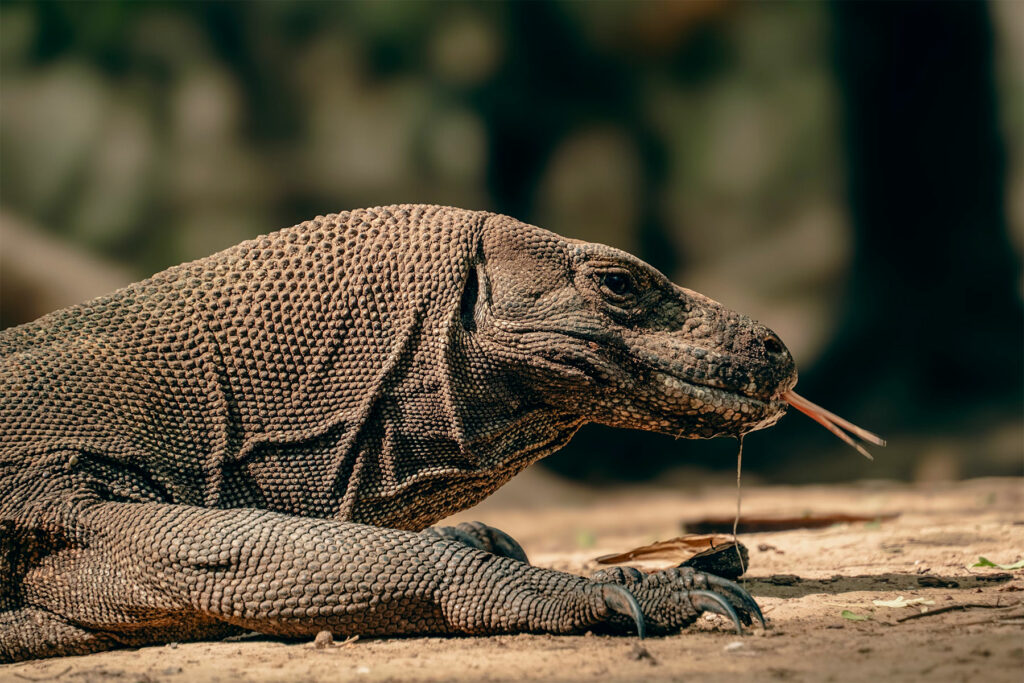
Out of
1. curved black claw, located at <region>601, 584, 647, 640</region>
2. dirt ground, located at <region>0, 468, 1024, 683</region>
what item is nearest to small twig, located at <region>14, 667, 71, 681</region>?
dirt ground, located at <region>0, 468, 1024, 683</region>

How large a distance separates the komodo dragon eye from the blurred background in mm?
8216

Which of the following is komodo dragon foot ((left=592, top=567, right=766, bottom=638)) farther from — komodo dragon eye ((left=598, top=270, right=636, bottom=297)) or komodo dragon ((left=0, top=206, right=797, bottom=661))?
komodo dragon eye ((left=598, top=270, right=636, bottom=297))

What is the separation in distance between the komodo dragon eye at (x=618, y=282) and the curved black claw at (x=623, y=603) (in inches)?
57.2

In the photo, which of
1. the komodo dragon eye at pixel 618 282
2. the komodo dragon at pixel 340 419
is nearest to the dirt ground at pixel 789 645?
the komodo dragon at pixel 340 419

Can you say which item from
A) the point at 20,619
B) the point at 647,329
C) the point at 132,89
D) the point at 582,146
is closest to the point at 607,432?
the point at 582,146

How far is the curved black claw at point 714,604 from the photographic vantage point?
3.40m

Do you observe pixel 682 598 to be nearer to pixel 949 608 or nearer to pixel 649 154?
pixel 949 608

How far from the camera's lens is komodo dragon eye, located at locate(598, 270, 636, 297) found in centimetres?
439

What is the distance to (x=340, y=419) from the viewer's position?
4195mm

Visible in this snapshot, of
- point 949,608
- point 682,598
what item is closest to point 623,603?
point 682,598

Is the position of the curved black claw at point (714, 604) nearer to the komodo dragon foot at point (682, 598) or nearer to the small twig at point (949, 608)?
the komodo dragon foot at point (682, 598)

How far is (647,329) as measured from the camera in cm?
434

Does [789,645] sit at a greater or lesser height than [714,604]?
lesser

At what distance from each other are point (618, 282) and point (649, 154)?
9273 millimetres
